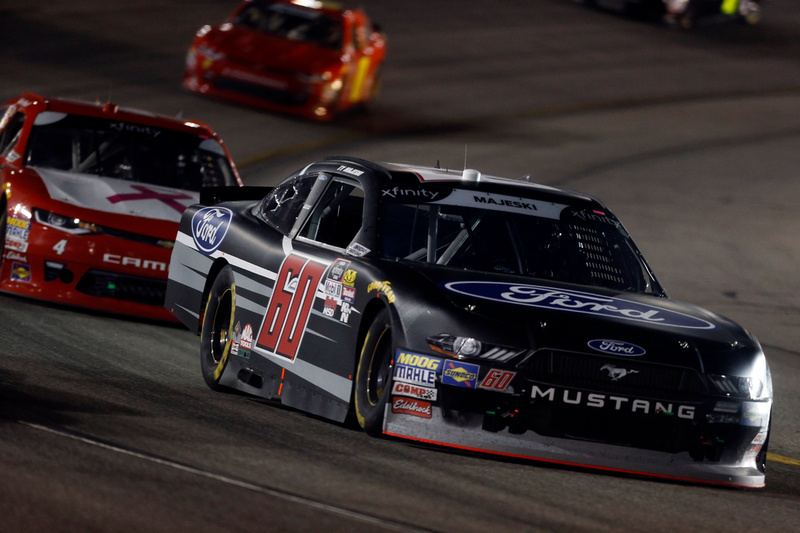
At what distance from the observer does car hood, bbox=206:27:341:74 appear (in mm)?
21391

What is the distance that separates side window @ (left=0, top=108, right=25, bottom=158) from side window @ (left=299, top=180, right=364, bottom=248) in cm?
457

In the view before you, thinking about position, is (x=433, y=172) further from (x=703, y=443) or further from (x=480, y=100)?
(x=480, y=100)

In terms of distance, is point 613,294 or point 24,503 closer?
point 24,503

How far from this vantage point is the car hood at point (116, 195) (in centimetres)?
1066

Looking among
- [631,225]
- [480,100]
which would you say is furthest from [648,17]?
[631,225]

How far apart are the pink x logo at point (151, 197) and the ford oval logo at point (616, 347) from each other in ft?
16.7

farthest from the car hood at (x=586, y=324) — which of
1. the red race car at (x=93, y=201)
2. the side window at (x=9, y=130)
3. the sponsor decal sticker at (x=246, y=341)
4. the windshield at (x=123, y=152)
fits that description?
the side window at (x=9, y=130)

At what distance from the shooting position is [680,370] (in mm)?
6418

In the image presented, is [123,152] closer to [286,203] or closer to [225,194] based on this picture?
[225,194]

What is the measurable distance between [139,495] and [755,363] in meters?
2.92

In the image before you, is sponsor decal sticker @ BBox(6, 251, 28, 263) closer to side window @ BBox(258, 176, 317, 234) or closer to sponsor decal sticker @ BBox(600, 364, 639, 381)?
side window @ BBox(258, 176, 317, 234)

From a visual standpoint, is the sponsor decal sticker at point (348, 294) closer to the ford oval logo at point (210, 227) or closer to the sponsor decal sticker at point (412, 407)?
the sponsor decal sticker at point (412, 407)

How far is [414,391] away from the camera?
638 centimetres

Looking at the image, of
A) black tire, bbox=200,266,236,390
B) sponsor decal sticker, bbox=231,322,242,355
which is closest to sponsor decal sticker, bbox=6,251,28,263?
black tire, bbox=200,266,236,390
